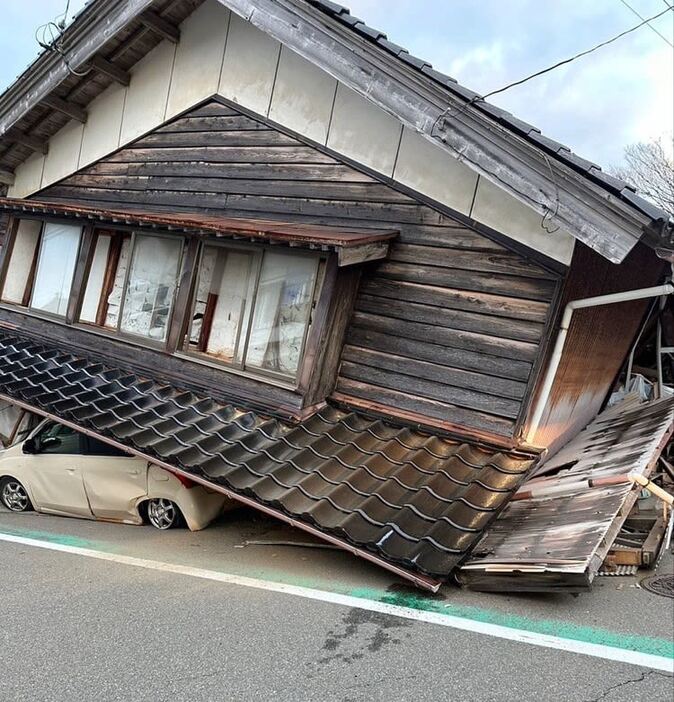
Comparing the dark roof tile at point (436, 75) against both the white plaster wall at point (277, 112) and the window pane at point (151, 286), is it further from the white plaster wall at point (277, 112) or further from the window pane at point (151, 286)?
the window pane at point (151, 286)

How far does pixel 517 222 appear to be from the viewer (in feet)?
19.1

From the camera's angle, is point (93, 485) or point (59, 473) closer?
point (93, 485)

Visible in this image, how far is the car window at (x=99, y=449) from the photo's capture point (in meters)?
7.24

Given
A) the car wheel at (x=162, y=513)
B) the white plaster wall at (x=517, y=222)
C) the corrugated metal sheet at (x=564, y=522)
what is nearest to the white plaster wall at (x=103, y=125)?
the car wheel at (x=162, y=513)

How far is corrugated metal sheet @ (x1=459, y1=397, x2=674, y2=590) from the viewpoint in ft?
13.5

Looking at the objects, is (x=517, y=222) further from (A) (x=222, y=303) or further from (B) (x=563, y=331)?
(A) (x=222, y=303)

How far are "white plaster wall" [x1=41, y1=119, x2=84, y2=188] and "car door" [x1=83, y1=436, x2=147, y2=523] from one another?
468 cm

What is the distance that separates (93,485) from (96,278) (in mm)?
2935

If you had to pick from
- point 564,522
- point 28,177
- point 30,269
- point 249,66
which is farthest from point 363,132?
point 28,177

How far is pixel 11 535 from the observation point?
657 centimetres

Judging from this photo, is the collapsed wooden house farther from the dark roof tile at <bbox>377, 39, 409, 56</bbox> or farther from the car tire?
the car tire

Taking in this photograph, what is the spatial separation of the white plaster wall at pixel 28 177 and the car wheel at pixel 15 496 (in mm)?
4948

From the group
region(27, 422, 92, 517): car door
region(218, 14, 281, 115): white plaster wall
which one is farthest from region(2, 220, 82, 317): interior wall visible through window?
region(218, 14, 281, 115): white plaster wall

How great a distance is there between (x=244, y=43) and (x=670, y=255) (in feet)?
18.4
